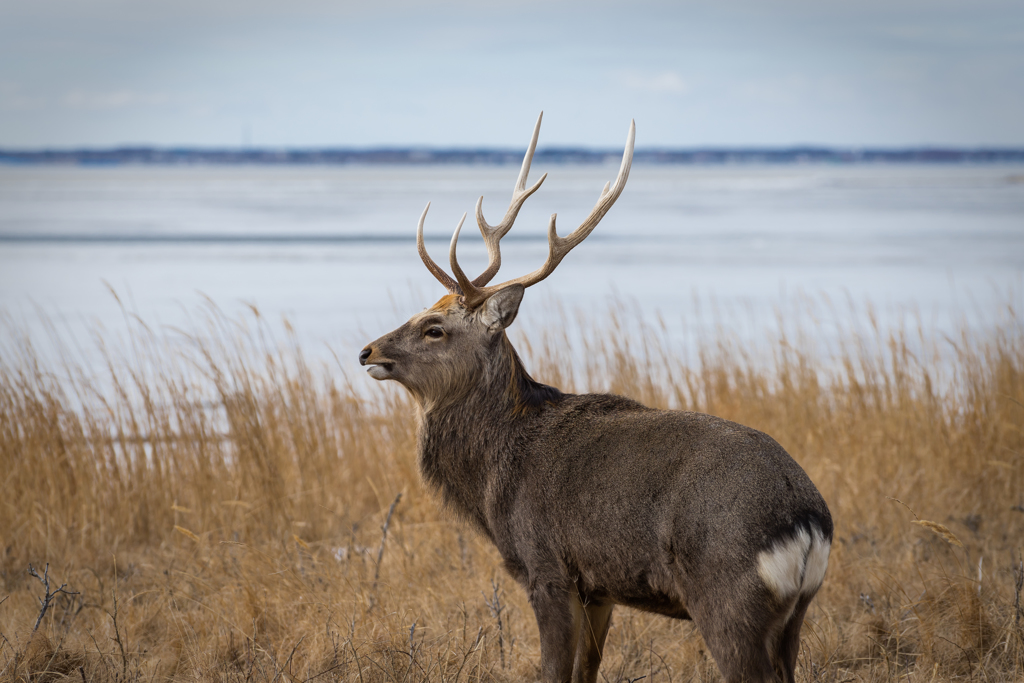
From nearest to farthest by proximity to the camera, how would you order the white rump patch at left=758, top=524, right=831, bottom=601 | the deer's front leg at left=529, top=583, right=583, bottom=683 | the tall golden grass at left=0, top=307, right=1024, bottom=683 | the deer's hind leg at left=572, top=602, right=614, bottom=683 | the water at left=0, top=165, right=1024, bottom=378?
the white rump patch at left=758, top=524, right=831, bottom=601 < the deer's front leg at left=529, top=583, right=583, bottom=683 < the deer's hind leg at left=572, top=602, right=614, bottom=683 < the tall golden grass at left=0, top=307, right=1024, bottom=683 < the water at left=0, top=165, right=1024, bottom=378

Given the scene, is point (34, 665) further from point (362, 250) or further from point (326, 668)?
point (362, 250)

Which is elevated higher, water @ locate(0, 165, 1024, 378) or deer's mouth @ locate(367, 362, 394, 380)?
deer's mouth @ locate(367, 362, 394, 380)

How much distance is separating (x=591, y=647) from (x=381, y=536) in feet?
9.06

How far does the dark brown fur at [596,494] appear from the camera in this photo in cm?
309

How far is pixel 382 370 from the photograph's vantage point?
4062mm

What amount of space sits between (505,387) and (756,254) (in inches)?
852

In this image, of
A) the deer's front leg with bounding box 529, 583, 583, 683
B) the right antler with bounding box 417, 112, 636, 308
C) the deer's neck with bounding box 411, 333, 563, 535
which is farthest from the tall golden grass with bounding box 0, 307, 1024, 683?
the right antler with bounding box 417, 112, 636, 308

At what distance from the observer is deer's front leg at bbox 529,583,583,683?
3.59m

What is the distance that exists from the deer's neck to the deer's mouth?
0.27 m

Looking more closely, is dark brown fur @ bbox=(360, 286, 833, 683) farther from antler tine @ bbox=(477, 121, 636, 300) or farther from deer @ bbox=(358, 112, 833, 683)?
antler tine @ bbox=(477, 121, 636, 300)

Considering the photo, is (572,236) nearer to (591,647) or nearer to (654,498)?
(654,498)

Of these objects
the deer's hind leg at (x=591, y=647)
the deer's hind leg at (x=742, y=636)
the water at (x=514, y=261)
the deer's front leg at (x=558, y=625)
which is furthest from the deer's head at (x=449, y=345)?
the water at (x=514, y=261)

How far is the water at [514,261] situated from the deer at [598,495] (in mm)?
3678

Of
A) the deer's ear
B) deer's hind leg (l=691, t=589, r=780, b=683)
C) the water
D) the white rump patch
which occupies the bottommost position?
the water
